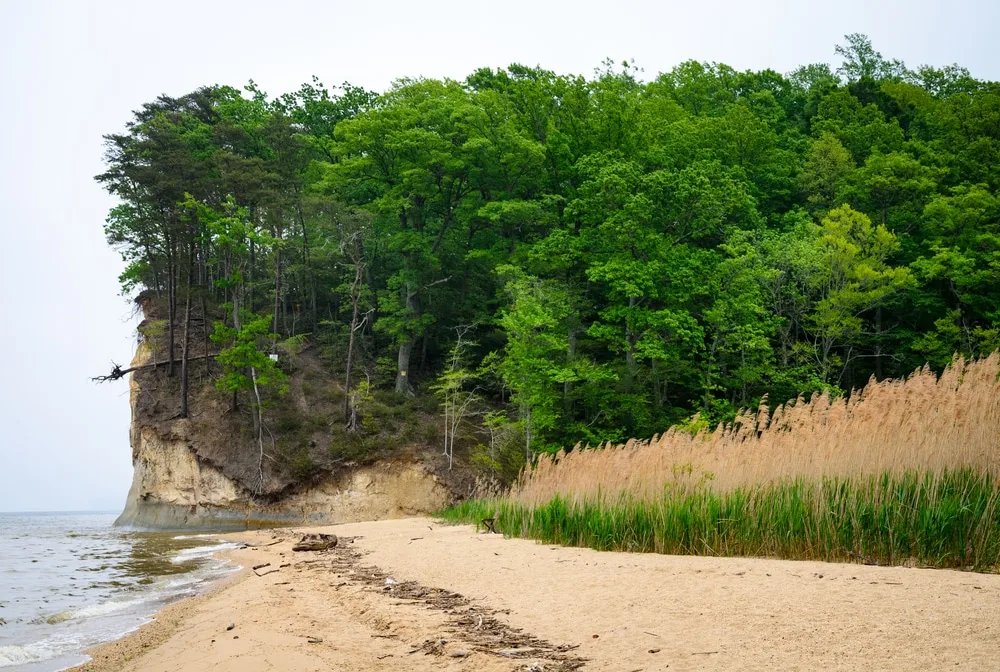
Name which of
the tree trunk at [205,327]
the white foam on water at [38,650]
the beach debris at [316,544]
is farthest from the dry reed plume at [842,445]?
the tree trunk at [205,327]

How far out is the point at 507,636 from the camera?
17.3 feet

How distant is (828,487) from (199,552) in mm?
14851

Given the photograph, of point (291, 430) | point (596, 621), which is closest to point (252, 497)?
point (291, 430)

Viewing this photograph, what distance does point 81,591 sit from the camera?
10984 mm

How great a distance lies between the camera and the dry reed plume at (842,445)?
276 inches

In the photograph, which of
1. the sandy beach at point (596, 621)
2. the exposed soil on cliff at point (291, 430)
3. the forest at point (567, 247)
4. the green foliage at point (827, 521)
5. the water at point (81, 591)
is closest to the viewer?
the sandy beach at point (596, 621)

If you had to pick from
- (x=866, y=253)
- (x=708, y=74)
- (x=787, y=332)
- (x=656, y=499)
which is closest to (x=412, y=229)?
(x=787, y=332)

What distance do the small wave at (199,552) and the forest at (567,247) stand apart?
1052 centimetres

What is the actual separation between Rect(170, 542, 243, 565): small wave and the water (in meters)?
0.02

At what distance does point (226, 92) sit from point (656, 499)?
158 feet

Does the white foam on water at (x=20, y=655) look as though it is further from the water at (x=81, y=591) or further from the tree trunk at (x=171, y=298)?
the tree trunk at (x=171, y=298)

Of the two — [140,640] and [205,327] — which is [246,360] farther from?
[140,640]

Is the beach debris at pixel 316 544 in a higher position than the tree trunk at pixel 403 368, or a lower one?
lower

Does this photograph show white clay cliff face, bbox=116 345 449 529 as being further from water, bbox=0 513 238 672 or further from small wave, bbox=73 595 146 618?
small wave, bbox=73 595 146 618
